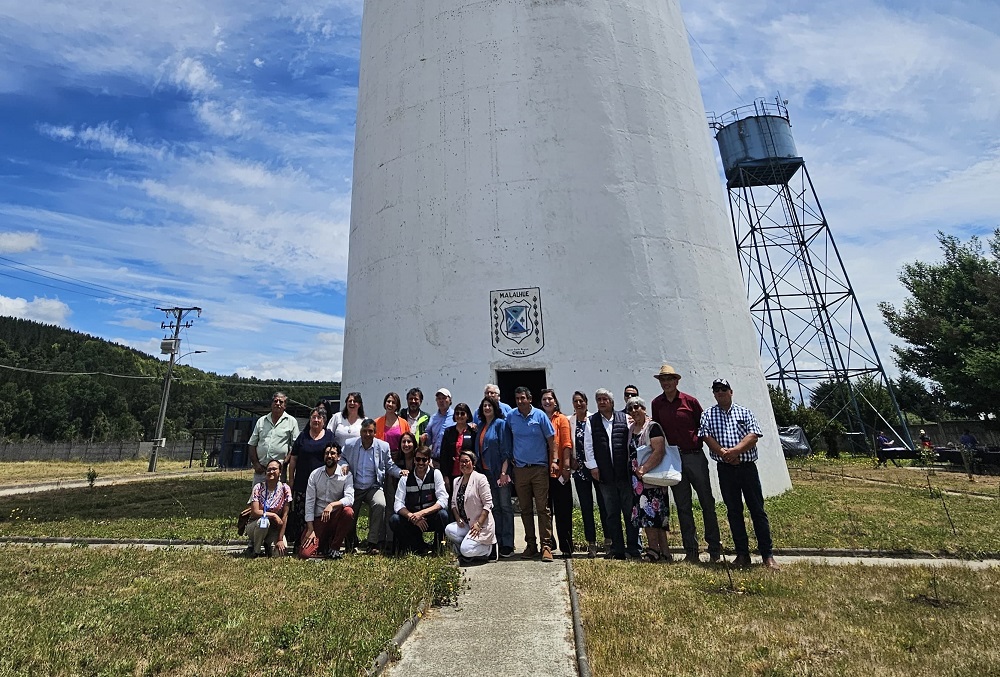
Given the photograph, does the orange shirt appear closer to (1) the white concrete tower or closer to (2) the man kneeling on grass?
(2) the man kneeling on grass

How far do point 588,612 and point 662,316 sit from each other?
6.45m

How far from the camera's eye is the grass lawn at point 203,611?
2.84m

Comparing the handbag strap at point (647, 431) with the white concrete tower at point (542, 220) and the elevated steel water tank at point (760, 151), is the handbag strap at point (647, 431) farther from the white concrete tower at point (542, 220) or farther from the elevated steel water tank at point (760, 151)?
the elevated steel water tank at point (760, 151)

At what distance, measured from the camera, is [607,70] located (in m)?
10.4

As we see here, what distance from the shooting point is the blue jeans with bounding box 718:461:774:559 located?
487 centimetres

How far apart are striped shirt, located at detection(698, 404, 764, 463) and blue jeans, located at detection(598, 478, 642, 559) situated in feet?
3.09

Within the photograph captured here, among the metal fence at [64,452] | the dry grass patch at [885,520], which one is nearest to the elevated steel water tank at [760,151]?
the dry grass patch at [885,520]

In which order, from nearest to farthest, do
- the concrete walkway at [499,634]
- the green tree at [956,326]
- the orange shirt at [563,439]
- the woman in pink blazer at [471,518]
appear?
the concrete walkway at [499,634] < the woman in pink blazer at [471,518] < the orange shirt at [563,439] < the green tree at [956,326]

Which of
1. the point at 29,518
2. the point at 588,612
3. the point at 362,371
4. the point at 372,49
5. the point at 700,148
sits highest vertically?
the point at 372,49

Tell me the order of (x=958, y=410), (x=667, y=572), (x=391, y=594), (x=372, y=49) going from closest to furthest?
(x=391, y=594)
(x=667, y=572)
(x=372, y=49)
(x=958, y=410)

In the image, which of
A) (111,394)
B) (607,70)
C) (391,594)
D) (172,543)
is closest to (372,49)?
(607,70)

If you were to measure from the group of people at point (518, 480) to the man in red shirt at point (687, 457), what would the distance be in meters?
0.01

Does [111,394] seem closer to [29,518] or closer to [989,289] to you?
[29,518]

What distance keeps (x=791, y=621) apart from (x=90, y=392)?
81633mm
